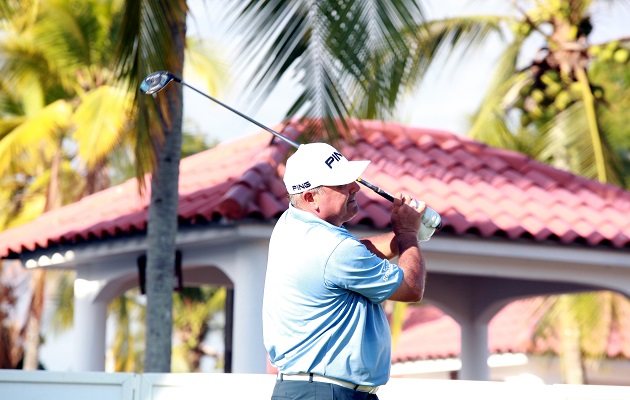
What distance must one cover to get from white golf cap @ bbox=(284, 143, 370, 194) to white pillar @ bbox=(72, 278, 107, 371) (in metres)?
7.84

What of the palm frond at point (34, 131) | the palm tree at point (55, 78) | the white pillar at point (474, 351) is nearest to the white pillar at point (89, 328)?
the white pillar at point (474, 351)

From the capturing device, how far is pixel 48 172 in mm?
22594

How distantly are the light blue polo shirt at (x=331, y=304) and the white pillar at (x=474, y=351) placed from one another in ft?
29.0

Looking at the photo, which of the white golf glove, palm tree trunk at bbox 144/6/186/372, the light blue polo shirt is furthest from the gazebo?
the light blue polo shirt

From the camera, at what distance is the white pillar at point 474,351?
509 inches

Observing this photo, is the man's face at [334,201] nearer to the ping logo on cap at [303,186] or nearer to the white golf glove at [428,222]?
the ping logo on cap at [303,186]

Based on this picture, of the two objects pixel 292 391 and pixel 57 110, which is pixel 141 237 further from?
pixel 57 110

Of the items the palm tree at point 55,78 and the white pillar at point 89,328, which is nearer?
the white pillar at point 89,328

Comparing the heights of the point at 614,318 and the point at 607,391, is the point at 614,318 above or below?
above

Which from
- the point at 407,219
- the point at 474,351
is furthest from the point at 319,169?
the point at 474,351

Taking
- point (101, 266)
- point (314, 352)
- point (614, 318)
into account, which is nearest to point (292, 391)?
point (314, 352)

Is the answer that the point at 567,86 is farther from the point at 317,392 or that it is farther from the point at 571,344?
the point at 317,392

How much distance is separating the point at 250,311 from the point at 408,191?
6.53ft

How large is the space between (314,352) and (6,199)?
20.4 metres
